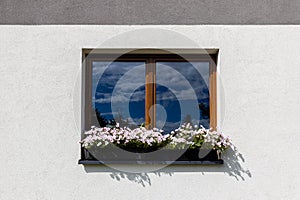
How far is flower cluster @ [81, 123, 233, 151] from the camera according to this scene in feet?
16.1

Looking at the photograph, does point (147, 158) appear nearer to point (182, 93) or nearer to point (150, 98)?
point (150, 98)

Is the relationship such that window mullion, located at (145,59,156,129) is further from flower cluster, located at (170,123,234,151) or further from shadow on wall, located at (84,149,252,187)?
shadow on wall, located at (84,149,252,187)

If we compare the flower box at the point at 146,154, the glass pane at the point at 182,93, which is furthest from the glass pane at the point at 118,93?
the flower box at the point at 146,154

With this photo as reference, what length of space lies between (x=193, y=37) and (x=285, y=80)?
1.09 metres

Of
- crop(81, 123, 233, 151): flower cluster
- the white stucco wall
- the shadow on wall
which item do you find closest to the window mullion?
crop(81, 123, 233, 151): flower cluster

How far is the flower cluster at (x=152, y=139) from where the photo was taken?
16.1 feet

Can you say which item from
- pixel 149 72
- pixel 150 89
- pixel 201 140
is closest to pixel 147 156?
pixel 201 140

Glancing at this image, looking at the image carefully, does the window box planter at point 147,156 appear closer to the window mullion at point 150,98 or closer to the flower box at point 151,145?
the flower box at point 151,145

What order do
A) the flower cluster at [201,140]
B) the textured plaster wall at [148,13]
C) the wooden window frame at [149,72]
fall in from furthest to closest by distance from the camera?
the wooden window frame at [149,72], the textured plaster wall at [148,13], the flower cluster at [201,140]

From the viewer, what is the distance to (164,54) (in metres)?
5.29

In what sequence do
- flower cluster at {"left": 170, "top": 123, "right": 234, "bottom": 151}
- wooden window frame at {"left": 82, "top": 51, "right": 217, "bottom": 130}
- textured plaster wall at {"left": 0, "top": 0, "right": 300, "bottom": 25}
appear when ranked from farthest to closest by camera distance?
wooden window frame at {"left": 82, "top": 51, "right": 217, "bottom": 130} < textured plaster wall at {"left": 0, "top": 0, "right": 300, "bottom": 25} < flower cluster at {"left": 170, "top": 123, "right": 234, "bottom": 151}

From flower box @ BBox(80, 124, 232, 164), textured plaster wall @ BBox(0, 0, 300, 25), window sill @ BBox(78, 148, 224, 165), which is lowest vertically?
window sill @ BBox(78, 148, 224, 165)

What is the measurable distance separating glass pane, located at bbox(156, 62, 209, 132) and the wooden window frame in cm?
5

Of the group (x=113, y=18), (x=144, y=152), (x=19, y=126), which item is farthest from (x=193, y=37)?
(x=19, y=126)
